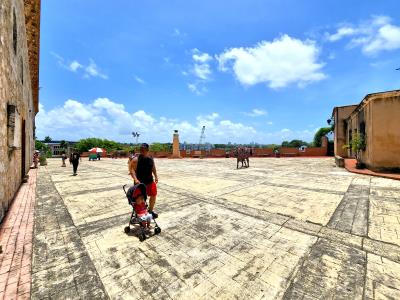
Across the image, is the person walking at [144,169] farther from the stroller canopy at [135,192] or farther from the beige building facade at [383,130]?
the beige building facade at [383,130]

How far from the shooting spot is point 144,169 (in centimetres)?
385

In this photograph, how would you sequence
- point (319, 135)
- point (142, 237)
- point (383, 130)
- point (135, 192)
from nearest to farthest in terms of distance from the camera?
point (142, 237)
point (135, 192)
point (383, 130)
point (319, 135)

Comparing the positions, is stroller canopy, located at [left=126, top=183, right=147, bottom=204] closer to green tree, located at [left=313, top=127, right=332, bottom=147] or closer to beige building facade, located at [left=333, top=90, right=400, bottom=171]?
beige building facade, located at [left=333, top=90, right=400, bottom=171]

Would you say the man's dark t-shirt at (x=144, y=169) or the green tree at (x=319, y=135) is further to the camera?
the green tree at (x=319, y=135)

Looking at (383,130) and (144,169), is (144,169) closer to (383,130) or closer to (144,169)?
(144,169)

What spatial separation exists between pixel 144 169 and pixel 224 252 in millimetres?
2030

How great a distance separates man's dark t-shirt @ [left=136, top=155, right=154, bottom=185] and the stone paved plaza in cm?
104

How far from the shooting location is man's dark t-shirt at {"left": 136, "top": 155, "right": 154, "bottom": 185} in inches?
151

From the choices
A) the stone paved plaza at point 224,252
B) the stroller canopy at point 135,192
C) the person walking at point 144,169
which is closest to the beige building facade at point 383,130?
the stone paved plaza at point 224,252

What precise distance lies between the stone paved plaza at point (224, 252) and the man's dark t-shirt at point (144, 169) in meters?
1.04

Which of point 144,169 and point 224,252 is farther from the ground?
point 144,169

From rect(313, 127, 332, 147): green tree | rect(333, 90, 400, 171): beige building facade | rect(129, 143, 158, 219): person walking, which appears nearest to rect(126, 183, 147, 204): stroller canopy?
rect(129, 143, 158, 219): person walking

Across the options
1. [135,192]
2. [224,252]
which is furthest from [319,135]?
[135,192]

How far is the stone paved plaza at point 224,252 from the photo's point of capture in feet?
7.42
